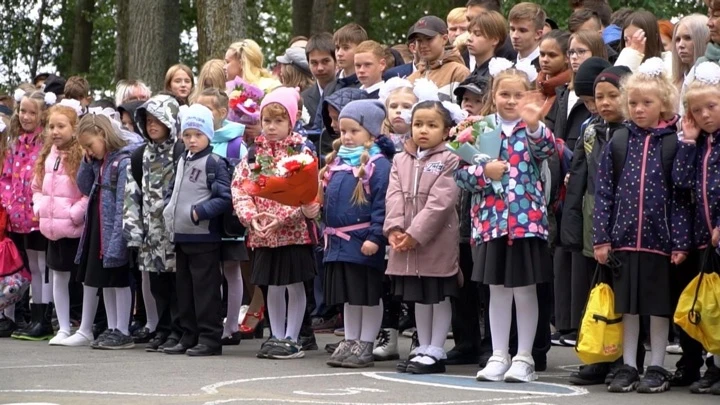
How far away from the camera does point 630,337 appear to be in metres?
9.12

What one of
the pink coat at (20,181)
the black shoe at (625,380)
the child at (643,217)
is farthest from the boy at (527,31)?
the pink coat at (20,181)

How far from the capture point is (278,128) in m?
11.2

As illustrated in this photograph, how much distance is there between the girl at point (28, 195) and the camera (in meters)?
13.4

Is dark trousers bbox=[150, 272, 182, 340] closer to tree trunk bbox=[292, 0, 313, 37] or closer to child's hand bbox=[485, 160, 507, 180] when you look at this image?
child's hand bbox=[485, 160, 507, 180]

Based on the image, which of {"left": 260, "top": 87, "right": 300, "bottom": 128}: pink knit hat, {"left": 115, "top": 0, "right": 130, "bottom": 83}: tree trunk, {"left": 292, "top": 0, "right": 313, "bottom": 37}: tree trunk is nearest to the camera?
{"left": 260, "top": 87, "right": 300, "bottom": 128}: pink knit hat

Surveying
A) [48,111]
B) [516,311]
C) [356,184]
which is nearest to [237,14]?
[48,111]

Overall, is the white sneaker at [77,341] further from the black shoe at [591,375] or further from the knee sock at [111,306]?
the black shoe at [591,375]

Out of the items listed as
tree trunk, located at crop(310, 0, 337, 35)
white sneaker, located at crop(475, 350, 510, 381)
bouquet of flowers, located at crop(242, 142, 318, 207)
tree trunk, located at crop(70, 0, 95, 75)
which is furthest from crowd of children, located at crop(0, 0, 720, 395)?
tree trunk, located at crop(70, 0, 95, 75)

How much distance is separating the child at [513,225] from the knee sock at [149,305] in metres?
3.69

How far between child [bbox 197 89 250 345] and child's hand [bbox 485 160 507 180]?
9.60 ft

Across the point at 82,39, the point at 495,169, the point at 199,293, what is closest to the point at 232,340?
the point at 199,293

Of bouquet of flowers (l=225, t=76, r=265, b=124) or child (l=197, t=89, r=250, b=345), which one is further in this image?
bouquet of flowers (l=225, t=76, r=265, b=124)

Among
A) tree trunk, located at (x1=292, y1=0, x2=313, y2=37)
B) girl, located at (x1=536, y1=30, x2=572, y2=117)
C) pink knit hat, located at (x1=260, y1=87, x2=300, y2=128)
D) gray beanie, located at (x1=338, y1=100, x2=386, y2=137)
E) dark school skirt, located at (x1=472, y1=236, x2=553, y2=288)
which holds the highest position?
tree trunk, located at (x1=292, y1=0, x2=313, y2=37)

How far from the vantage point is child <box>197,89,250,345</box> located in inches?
463
